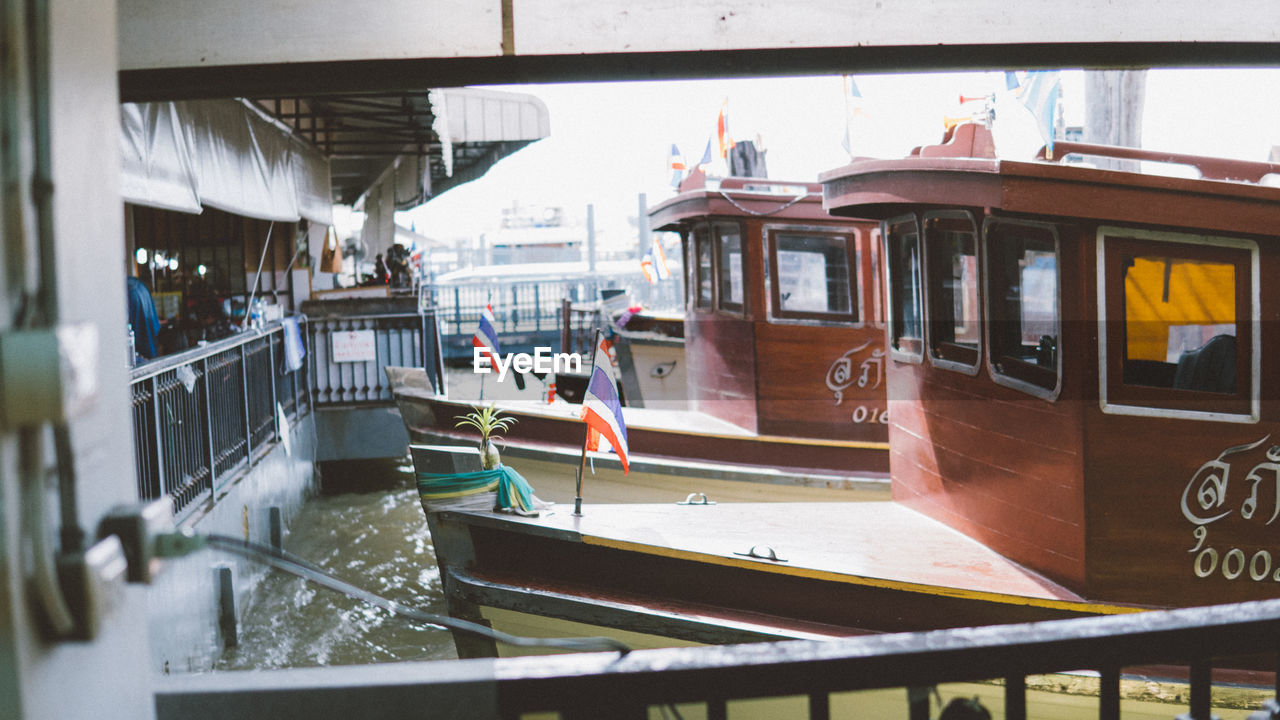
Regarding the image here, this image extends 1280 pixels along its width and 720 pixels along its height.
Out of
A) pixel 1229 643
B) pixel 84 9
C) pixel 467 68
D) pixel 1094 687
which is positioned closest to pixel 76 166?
pixel 84 9

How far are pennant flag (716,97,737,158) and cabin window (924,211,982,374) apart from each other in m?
6.82

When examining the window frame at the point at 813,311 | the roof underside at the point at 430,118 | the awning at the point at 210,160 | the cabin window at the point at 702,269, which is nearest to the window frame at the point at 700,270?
the cabin window at the point at 702,269

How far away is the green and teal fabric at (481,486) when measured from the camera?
214 inches

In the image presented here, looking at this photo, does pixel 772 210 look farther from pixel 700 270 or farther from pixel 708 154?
pixel 708 154

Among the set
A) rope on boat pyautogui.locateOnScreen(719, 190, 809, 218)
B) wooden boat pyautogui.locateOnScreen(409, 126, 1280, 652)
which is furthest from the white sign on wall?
wooden boat pyautogui.locateOnScreen(409, 126, 1280, 652)

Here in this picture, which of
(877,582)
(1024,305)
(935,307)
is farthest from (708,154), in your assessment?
(877,582)

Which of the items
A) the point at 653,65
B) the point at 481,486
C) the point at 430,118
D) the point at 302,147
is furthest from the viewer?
the point at 430,118

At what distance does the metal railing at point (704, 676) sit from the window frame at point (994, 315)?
9.64 feet

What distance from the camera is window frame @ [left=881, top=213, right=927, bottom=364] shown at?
5676 millimetres

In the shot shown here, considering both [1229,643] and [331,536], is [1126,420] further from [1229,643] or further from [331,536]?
[331,536]

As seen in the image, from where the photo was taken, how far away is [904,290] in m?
6.02

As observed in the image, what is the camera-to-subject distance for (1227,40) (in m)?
3.00

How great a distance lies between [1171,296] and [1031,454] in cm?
98

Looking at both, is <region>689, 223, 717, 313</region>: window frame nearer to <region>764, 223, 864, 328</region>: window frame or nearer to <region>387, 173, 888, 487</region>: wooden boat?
<region>387, 173, 888, 487</region>: wooden boat
